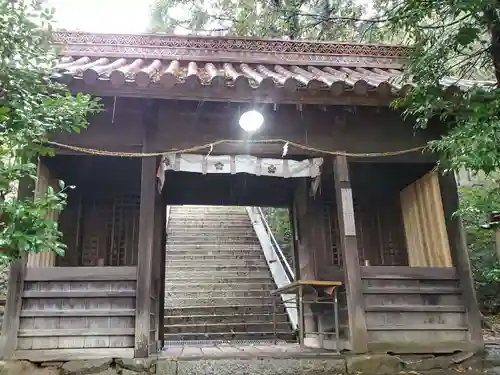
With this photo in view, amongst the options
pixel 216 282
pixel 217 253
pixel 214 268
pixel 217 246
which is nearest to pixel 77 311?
pixel 216 282

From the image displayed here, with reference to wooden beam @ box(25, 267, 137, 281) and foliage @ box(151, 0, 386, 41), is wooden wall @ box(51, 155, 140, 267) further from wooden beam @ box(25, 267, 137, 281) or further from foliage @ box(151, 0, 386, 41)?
foliage @ box(151, 0, 386, 41)

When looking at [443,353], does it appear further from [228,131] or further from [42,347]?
[42,347]

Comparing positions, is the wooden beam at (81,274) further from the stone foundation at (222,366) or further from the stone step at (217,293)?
the stone step at (217,293)

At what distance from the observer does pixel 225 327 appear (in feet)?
31.6

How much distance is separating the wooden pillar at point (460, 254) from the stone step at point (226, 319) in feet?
14.8

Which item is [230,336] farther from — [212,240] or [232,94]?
[232,94]

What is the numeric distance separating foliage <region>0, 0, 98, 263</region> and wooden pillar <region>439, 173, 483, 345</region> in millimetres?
4795

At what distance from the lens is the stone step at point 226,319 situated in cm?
981

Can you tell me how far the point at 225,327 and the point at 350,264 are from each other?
4646 mm

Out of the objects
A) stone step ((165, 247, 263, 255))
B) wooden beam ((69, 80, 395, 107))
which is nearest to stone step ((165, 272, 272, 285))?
stone step ((165, 247, 263, 255))

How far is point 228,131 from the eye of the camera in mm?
6312

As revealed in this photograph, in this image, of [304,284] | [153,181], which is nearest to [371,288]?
[304,284]

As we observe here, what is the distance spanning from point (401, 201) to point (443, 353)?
9.41 ft

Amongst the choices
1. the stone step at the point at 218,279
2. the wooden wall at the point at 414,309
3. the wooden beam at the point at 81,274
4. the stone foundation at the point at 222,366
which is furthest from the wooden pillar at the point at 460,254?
the stone step at the point at 218,279
